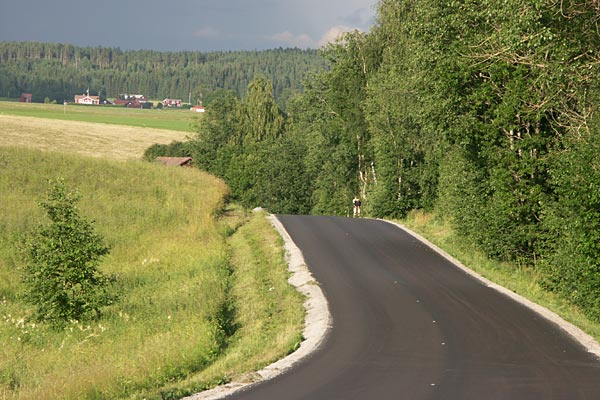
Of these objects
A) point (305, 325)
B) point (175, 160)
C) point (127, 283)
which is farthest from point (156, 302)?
point (175, 160)

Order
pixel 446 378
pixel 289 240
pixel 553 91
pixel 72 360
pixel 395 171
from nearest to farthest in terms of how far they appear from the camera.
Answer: pixel 446 378, pixel 72 360, pixel 553 91, pixel 289 240, pixel 395 171

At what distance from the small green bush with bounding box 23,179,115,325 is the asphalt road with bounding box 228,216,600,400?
661 centimetres

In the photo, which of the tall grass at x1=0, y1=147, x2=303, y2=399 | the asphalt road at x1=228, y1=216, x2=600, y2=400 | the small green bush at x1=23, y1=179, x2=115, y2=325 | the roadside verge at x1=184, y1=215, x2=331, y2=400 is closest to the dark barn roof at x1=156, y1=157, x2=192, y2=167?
the tall grass at x1=0, y1=147, x2=303, y2=399

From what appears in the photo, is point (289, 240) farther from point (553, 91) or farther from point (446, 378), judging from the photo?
point (446, 378)

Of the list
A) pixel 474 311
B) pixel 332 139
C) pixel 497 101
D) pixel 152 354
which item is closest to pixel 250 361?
pixel 152 354

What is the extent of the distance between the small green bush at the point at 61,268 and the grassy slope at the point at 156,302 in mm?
699

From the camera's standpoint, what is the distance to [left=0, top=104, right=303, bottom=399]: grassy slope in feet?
45.6

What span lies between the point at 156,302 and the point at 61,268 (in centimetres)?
312

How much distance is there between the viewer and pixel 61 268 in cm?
2211

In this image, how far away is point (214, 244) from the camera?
104ft

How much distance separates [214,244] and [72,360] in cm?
1476

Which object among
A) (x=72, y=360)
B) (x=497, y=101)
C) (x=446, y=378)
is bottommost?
(x=72, y=360)

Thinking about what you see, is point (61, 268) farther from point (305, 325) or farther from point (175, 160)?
point (175, 160)

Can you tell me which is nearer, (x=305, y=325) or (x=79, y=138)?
(x=305, y=325)
